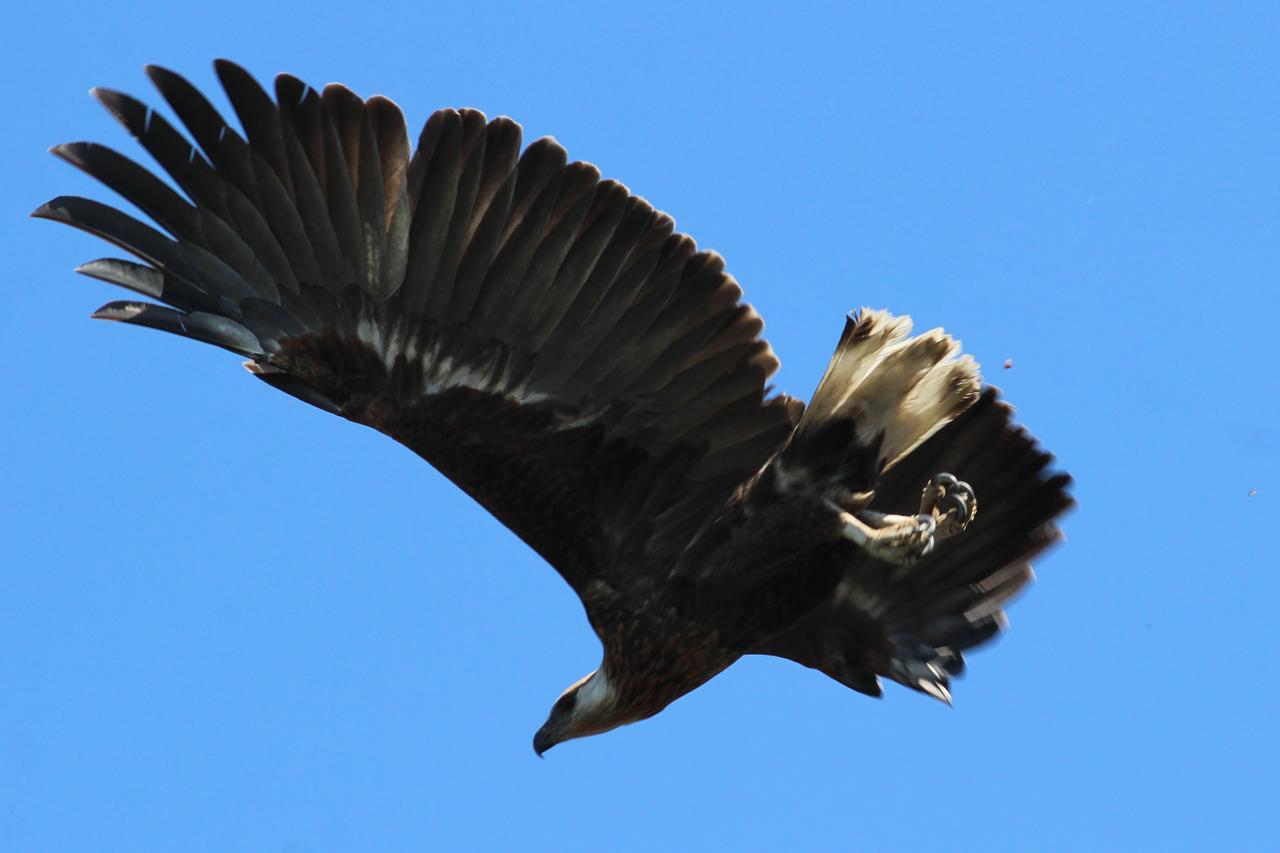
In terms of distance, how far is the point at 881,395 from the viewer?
9.16 meters

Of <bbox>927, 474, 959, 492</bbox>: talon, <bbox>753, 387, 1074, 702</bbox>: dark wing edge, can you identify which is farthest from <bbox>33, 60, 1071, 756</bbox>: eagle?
<bbox>753, 387, 1074, 702</bbox>: dark wing edge

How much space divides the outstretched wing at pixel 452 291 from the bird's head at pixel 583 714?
666 mm

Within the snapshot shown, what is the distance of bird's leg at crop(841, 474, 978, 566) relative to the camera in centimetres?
919

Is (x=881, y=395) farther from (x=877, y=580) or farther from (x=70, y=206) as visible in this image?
(x=70, y=206)

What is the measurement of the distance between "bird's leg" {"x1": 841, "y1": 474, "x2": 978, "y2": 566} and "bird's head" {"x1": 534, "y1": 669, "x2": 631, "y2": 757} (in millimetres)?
1289

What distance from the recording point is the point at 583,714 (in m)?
9.55

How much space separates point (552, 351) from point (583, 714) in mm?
1689

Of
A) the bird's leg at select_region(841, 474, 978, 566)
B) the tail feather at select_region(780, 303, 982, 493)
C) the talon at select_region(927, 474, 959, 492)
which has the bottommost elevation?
the bird's leg at select_region(841, 474, 978, 566)

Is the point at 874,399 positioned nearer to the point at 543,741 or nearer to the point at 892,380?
the point at 892,380

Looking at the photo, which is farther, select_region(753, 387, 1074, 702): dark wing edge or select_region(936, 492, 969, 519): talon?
select_region(753, 387, 1074, 702): dark wing edge

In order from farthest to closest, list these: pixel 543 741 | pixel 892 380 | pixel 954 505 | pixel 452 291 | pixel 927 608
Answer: pixel 927 608, pixel 543 741, pixel 954 505, pixel 892 380, pixel 452 291

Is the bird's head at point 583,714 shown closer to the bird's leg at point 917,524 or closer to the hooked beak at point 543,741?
the hooked beak at point 543,741

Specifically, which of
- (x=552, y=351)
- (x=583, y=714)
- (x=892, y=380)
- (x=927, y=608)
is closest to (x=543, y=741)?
(x=583, y=714)

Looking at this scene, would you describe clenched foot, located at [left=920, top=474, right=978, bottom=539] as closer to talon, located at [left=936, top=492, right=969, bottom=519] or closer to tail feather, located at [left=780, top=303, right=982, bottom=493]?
talon, located at [left=936, top=492, right=969, bottom=519]
